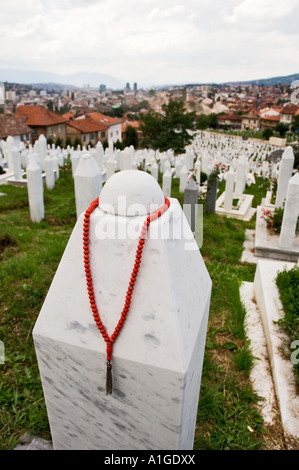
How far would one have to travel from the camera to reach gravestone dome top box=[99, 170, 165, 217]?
57.1 inches

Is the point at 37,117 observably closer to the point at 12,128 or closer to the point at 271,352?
the point at 12,128

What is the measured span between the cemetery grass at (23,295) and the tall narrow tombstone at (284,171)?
4.78 meters

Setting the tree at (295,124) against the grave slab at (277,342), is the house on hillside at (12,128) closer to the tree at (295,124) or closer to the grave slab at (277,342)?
the grave slab at (277,342)

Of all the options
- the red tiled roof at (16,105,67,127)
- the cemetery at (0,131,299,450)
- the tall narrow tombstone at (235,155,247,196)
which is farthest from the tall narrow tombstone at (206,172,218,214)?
the red tiled roof at (16,105,67,127)

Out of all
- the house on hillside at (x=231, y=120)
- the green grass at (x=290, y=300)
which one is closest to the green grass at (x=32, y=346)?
the green grass at (x=290, y=300)

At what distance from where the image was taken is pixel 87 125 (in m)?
40.0

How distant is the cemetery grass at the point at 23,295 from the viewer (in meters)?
2.52

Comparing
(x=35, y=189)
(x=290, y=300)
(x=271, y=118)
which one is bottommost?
(x=290, y=300)

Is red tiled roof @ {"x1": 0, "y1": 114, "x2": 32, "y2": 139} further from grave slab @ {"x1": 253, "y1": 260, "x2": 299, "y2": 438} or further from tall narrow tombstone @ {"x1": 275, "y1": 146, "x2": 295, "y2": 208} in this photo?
grave slab @ {"x1": 253, "y1": 260, "x2": 299, "y2": 438}

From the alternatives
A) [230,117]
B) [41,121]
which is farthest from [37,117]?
[230,117]

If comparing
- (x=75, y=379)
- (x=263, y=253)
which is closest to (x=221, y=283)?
(x=263, y=253)

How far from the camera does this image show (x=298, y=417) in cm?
253

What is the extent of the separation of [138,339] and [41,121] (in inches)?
1456

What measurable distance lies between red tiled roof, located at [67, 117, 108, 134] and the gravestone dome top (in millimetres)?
39075
